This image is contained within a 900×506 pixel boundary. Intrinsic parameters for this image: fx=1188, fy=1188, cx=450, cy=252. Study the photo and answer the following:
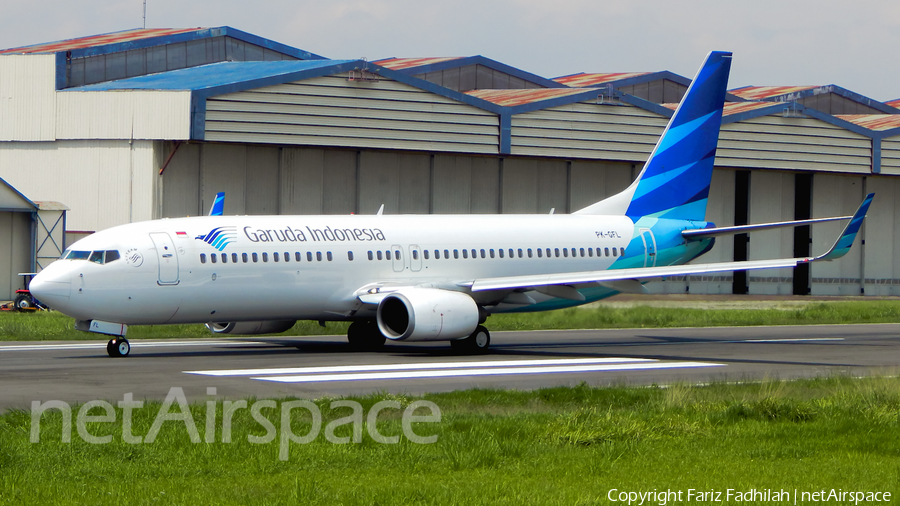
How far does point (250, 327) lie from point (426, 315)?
4.87 m

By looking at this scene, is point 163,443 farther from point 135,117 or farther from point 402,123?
point 402,123

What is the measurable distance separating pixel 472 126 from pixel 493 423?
32.6m

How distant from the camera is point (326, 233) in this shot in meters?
26.2

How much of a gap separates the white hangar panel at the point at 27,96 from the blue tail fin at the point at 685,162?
21.2 m

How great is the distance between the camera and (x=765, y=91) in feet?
231

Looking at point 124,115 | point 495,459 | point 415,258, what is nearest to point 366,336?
point 415,258

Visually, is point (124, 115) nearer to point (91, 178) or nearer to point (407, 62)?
point (91, 178)

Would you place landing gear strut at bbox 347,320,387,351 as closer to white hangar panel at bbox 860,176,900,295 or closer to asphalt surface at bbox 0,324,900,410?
asphalt surface at bbox 0,324,900,410

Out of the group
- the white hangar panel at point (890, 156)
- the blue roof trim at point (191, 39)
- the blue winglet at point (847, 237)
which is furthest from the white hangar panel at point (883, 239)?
the blue winglet at point (847, 237)

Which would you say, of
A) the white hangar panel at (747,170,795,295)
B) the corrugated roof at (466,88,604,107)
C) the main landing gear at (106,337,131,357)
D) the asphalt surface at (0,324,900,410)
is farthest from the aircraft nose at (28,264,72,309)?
the white hangar panel at (747,170,795,295)

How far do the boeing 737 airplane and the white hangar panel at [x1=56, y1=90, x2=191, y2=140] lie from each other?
1428 cm

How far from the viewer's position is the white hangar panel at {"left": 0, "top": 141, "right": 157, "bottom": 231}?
4050 centimetres

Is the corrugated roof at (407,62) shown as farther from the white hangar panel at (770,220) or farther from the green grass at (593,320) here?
the green grass at (593,320)

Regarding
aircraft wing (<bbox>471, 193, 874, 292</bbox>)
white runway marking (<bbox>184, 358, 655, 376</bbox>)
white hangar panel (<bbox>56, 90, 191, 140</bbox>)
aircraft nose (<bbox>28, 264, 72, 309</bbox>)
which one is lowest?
white runway marking (<bbox>184, 358, 655, 376</bbox>)
